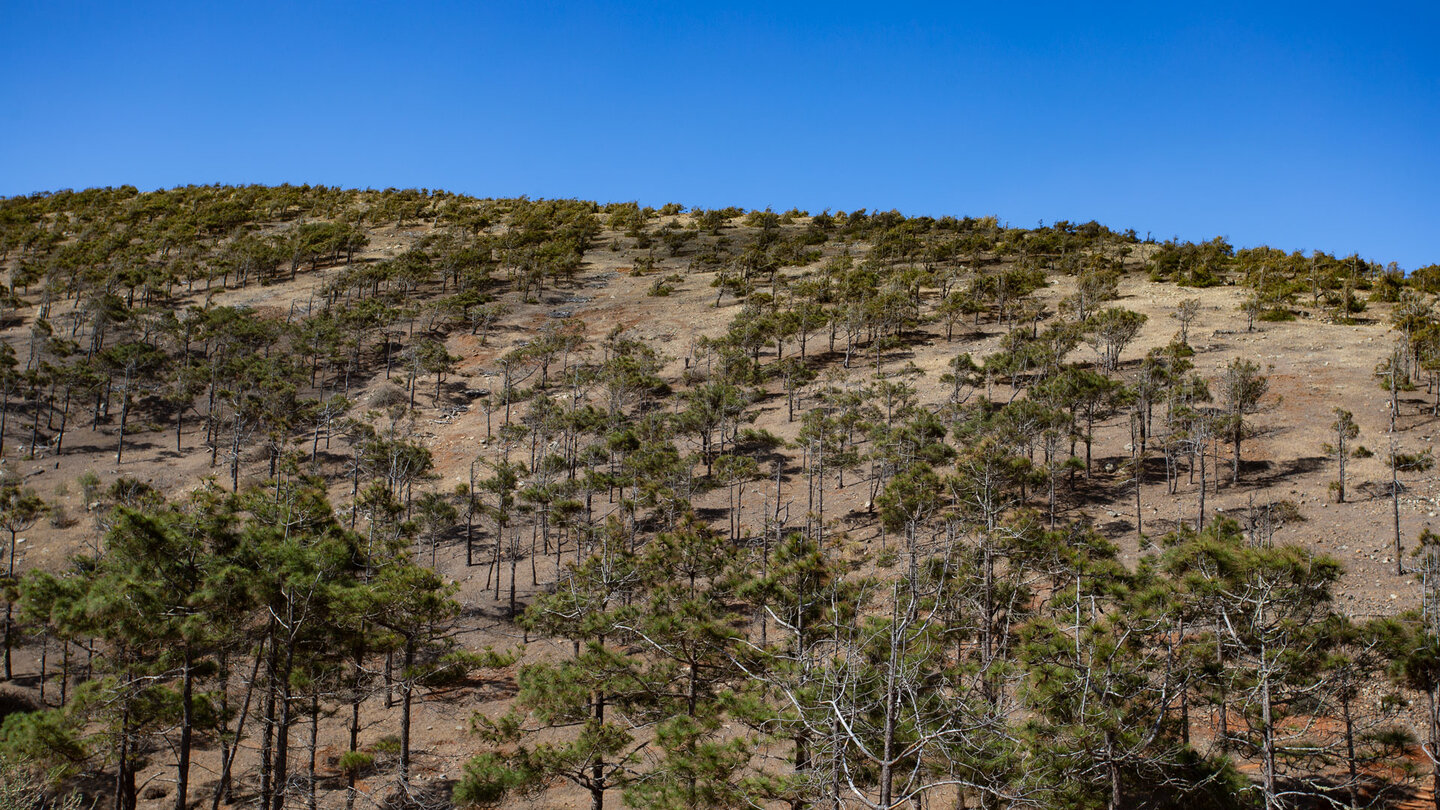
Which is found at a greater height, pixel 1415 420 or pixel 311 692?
pixel 1415 420

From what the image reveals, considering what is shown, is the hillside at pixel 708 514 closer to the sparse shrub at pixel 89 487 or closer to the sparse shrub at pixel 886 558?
the sparse shrub at pixel 89 487

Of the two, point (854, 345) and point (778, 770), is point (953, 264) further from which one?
point (778, 770)

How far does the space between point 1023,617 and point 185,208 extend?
137 metres

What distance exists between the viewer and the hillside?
1560 cm

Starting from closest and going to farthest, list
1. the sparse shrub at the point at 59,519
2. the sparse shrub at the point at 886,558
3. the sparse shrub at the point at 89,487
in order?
the sparse shrub at the point at 886,558
the sparse shrub at the point at 89,487
the sparse shrub at the point at 59,519

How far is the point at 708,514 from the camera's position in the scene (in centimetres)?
4712

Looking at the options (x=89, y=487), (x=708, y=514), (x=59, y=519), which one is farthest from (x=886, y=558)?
(x=59, y=519)

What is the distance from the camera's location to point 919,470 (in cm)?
3478

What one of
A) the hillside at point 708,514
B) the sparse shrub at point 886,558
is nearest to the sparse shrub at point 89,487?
the hillside at point 708,514

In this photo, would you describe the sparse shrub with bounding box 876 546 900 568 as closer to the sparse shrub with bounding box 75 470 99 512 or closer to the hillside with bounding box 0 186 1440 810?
the hillside with bounding box 0 186 1440 810

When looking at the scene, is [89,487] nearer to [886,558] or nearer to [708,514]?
[708,514]

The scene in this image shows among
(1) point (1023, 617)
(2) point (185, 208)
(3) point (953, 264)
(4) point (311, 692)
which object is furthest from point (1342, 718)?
(2) point (185, 208)

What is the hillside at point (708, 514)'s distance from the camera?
15602 mm

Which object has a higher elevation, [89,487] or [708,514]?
[89,487]
